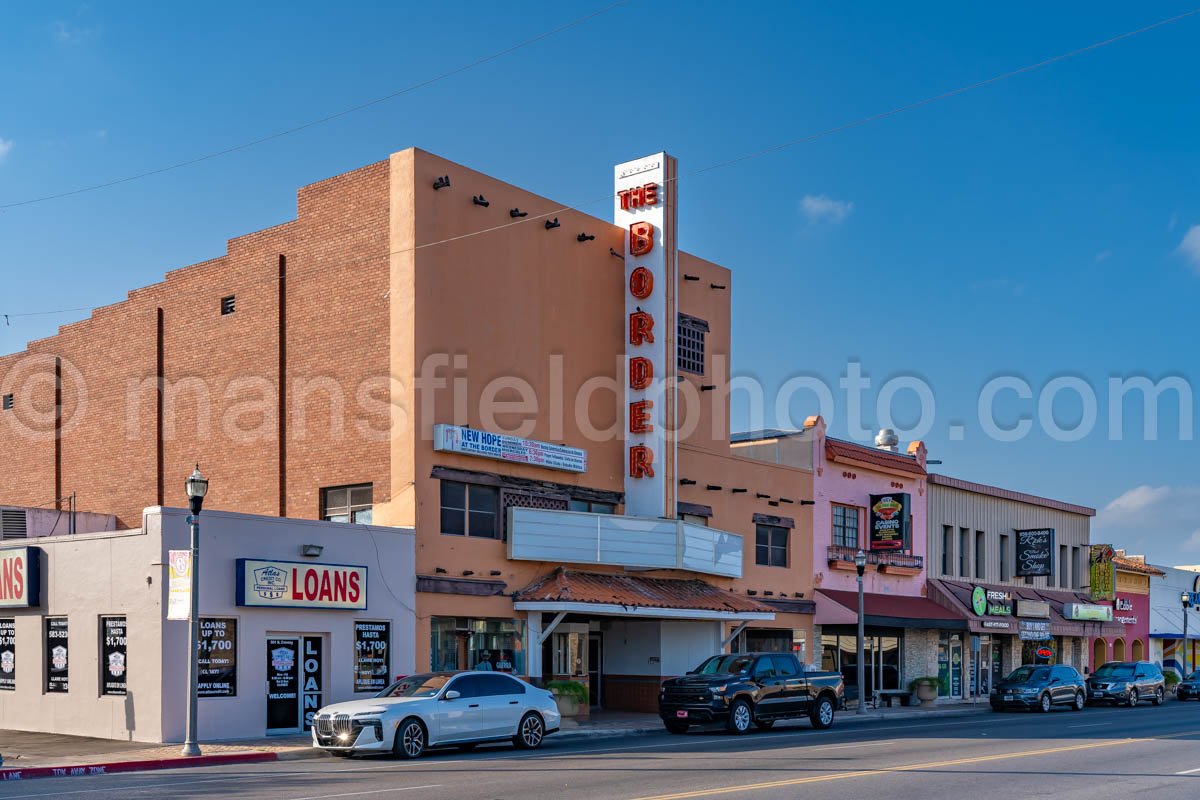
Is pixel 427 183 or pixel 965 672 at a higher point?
pixel 427 183

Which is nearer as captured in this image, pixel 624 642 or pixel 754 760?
pixel 754 760

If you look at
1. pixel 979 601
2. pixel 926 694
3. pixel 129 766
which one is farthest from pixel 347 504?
pixel 979 601

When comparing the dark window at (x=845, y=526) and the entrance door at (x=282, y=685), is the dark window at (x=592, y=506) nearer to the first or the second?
the entrance door at (x=282, y=685)

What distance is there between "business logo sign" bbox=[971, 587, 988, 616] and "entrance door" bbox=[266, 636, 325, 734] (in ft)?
91.0

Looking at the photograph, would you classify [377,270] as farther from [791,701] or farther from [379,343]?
[791,701]

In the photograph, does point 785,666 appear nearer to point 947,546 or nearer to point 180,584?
point 180,584

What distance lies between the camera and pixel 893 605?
4184 centimetres

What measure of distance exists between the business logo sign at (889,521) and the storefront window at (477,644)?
17.2 meters

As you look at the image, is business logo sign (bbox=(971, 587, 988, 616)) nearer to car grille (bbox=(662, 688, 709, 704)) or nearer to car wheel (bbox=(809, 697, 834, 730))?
car wheel (bbox=(809, 697, 834, 730))

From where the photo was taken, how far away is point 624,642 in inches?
1362

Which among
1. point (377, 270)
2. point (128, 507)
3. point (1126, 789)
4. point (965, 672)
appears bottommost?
point (965, 672)

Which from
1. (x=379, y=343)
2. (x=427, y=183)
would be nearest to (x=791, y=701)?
(x=379, y=343)

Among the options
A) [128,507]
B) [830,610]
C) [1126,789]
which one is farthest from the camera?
[830,610]

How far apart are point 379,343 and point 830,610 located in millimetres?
18756
